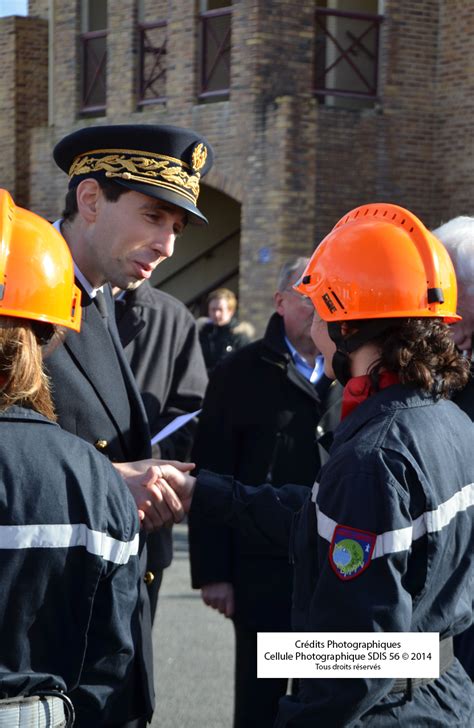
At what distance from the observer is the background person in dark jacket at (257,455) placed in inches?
168

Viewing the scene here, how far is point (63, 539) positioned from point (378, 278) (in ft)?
3.19

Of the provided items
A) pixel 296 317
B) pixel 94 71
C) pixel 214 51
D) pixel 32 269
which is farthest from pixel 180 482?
pixel 94 71

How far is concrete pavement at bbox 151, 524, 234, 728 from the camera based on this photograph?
5641mm

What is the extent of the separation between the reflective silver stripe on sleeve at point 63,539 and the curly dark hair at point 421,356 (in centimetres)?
73

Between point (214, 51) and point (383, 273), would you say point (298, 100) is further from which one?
point (383, 273)

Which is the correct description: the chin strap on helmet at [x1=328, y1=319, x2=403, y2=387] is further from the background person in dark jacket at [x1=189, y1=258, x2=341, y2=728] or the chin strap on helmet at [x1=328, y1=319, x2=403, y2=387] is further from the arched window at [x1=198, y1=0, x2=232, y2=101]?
the arched window at [x1=198, y1=0, x2=232, y2=101]

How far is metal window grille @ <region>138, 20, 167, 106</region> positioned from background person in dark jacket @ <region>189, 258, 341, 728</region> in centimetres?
1434

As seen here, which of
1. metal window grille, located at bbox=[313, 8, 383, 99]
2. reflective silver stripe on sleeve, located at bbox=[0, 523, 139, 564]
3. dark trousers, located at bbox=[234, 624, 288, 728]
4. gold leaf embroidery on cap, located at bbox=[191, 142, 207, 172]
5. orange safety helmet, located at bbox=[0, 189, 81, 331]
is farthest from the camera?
metal window grille, located at bbox=[313, 8, 383, 99]

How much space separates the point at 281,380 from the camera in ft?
14.9

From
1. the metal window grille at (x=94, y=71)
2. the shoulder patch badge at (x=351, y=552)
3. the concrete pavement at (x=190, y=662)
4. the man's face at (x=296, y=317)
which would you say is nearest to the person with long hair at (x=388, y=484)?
the shoulder patch badge at (x=351, y=552)

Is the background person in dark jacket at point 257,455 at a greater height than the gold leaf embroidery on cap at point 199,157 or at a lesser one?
lesser

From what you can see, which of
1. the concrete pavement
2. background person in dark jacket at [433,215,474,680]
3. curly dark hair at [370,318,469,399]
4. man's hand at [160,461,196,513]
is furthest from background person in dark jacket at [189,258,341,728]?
curly dark hair at [370,318,469,399]

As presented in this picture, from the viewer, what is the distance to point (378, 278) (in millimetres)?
2666

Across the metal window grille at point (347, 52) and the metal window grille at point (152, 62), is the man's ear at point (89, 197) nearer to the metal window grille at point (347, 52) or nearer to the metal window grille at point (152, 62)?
the metal window grille at point (347, 52)
